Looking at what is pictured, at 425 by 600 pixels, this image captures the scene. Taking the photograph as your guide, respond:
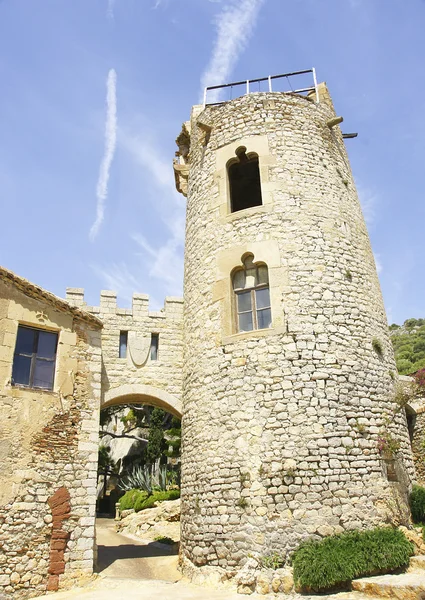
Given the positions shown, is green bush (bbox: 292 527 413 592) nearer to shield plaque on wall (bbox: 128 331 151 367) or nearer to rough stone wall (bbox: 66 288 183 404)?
rough stone wall (bbox: 66 288 183 404)

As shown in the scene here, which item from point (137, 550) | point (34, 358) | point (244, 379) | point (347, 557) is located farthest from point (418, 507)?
point (34, 358)

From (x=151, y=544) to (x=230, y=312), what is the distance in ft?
29.3

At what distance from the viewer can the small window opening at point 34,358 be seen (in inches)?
444

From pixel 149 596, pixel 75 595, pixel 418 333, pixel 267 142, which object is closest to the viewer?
pixel 149 596

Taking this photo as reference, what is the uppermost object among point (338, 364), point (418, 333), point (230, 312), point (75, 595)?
point (418, 333)

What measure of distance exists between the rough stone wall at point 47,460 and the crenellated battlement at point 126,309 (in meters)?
1.71

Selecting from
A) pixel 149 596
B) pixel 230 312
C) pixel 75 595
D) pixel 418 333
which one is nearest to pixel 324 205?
pixel 230 312

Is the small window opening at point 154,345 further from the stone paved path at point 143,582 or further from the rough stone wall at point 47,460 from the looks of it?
the stone paved path at point 143,582

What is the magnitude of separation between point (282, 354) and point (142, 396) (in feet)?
16.4

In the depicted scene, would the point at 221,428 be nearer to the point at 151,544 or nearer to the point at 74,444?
the point at 74,444

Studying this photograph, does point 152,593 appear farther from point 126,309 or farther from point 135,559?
point 126,309

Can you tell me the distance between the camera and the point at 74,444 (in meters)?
11.5

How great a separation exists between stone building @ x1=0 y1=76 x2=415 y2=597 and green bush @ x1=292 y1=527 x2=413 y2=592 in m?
0.31

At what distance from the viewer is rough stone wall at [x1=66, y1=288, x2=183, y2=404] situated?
538 inches
